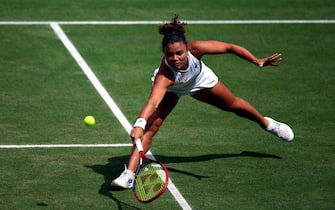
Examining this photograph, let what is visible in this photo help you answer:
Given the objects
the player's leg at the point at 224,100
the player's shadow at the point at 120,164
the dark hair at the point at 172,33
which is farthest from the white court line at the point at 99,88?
the dark hair at the point at 172,33

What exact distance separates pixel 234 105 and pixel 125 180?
2.41m

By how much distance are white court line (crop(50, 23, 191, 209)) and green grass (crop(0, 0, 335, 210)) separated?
12 centimetres

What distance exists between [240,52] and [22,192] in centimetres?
365

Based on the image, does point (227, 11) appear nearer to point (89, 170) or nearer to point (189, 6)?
point (189, 6)

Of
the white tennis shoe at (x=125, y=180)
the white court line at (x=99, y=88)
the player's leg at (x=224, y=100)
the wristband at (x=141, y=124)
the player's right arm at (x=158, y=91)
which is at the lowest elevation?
the white court line at (x=99, y=88)

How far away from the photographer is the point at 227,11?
22.9 metres

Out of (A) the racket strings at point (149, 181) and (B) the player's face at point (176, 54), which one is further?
(B) the player's face at point (176, 54)

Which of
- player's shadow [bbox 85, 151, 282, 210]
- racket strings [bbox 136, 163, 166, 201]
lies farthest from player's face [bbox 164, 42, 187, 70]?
player's shadow [bbox 85, 151, 282, 210]

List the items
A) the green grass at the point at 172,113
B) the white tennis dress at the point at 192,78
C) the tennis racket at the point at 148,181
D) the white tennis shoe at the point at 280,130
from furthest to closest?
the white tennis shoe at the point at 280,130 → the white tennis dress at the point at 192,78 → the green grass at the point at 172,113 → the tennis racket at the point at 148,181

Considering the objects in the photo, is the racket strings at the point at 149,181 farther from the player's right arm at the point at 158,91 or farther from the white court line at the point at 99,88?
the white court line at the point at 99,88

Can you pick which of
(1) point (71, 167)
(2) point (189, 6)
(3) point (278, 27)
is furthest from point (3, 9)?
(1) point (71, 167)

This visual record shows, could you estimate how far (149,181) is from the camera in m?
11.2

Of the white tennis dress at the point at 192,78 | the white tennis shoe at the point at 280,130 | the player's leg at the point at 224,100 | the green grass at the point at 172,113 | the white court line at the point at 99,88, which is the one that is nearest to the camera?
the white court line at the point at 99,88

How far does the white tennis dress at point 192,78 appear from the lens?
12.9 m
